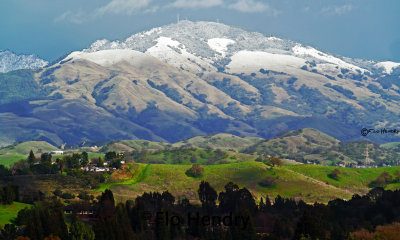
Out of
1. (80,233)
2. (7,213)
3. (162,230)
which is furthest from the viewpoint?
(7,213)

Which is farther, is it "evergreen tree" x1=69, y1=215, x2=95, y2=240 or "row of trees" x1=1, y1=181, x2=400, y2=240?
"evergreen tree" x1=69, y1=215, x2=95, y2=240

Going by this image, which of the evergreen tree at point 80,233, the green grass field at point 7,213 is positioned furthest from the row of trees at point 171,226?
the green grass field at point 7,213

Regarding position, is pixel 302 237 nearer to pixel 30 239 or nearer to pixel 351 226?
pixel 351 226

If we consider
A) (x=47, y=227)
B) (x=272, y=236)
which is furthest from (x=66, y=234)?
(x=272, y=236)

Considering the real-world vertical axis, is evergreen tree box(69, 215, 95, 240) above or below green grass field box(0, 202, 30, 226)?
below

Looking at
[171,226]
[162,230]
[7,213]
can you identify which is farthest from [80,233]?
[7,213]

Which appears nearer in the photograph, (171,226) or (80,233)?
(80,233)

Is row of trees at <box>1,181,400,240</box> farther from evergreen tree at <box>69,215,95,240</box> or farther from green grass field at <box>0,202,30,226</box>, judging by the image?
green grass field at <box>0,202,30,226</box>

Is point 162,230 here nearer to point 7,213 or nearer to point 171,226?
point 171,226

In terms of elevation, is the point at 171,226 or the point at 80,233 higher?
the point at 171,226

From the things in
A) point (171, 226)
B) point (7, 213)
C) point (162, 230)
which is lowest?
point (162, 230)

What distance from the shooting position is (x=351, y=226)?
187m

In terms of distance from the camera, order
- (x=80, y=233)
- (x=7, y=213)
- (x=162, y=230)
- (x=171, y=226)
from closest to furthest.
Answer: (x=80, y=233)
(x=162, y=230)
(x=171, y=226)
(x=7, y=213)

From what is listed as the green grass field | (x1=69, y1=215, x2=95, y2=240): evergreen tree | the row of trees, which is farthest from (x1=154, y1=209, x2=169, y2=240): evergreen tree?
the green grass field
